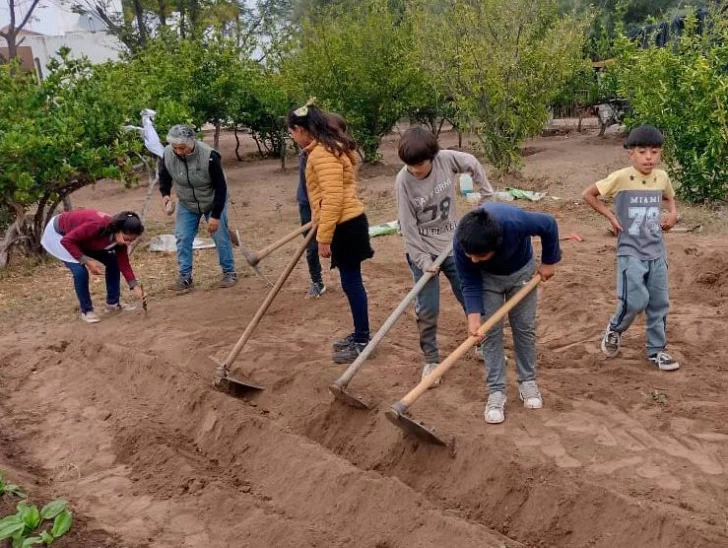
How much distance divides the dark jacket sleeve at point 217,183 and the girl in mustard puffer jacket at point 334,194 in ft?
6.82

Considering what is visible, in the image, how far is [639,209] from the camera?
4395 millimetres

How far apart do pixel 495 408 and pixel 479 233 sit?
1.15 metres

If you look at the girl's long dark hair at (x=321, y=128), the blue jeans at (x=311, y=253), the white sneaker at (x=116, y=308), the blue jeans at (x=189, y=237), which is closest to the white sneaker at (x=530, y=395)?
the girl's long dark hair at (x=321, y=128)

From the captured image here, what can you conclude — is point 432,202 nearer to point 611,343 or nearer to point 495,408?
point 495,408

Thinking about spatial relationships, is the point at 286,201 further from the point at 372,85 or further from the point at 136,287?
the point at 136,287

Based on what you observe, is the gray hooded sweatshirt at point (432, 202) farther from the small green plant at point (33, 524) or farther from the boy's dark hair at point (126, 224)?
the boy's dark hair at point (126, 224)

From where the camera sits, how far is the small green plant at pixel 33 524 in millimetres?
3215

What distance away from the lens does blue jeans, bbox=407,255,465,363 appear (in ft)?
14.2

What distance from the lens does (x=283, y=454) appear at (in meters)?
4.02

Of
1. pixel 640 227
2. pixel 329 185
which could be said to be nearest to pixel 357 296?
pixel 329 185

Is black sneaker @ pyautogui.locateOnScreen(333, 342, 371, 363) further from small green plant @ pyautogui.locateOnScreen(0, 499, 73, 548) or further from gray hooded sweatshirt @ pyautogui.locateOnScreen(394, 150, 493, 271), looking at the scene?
small green plant @ pyautogui.locateOnScreen(0, 499, 73, 548)

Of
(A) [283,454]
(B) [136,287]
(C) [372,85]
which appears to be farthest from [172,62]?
(A) [283,454]

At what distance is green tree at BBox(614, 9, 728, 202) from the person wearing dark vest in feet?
18.0

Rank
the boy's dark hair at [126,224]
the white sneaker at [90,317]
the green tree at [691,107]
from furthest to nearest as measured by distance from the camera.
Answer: the green tree at [691,107] < the white sneaker at [90,317] < the boy's dark hair at [126,224]
